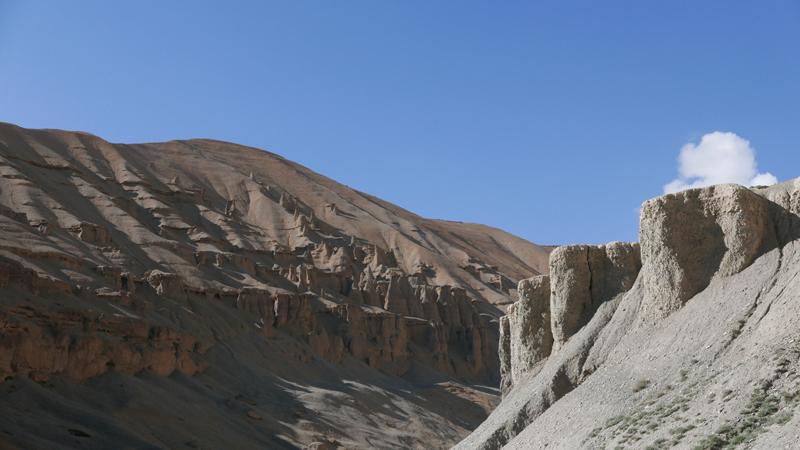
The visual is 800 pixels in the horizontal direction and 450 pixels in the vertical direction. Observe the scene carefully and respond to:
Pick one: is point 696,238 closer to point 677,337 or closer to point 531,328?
point 677,337

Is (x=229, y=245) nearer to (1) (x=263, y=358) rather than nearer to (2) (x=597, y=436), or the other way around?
(1) (x=263, y=358)

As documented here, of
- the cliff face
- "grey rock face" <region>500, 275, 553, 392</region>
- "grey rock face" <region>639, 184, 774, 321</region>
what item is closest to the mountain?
"grey rock face" <region>500, 275, 553, 392</region>

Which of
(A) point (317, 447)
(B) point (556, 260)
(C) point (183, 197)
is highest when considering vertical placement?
(C) point (183, 197)

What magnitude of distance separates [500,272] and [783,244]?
401 ft

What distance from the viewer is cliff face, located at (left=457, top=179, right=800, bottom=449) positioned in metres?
19.7

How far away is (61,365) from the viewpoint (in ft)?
174

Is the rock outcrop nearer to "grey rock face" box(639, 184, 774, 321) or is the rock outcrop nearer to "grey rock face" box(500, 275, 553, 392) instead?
"grey rock face" box(500, 275, 553, 392)

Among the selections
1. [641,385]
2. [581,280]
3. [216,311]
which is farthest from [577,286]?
[216,311]

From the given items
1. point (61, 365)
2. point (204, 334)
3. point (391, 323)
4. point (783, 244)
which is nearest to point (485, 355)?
→ point (391, 323)

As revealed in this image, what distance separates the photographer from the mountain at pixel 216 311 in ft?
176

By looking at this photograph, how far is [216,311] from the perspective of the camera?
3172 inches

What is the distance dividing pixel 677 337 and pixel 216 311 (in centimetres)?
6074

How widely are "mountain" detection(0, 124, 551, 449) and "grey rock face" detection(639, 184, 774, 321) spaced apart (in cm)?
2618

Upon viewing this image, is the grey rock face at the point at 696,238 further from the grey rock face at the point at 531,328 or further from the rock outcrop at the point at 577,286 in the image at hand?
the grey rock face at the point at 531,328
